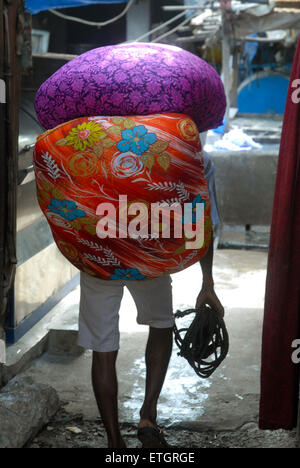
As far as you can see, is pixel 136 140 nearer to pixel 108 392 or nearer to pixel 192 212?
pixel 192 212

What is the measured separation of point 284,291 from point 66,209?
1041 millimetres

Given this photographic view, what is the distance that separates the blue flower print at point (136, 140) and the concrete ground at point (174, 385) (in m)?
1.55

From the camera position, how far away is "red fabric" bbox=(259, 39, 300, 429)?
2711 mm

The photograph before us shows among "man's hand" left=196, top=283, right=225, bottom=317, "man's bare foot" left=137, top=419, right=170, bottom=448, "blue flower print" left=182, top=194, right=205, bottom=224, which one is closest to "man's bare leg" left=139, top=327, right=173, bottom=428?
"man's bare foot" left=137, top=419, right=170, bottom=448

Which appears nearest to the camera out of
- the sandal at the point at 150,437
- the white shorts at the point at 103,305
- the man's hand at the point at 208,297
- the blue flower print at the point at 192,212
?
the blue flower print at the point at 192,212

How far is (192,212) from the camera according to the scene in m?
2.54

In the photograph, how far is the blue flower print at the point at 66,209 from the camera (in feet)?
8.20

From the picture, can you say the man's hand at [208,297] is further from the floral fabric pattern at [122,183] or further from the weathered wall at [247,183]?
the weathered wall at [247,183]

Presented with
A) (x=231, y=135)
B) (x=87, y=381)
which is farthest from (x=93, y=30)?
(x=87, y=381)

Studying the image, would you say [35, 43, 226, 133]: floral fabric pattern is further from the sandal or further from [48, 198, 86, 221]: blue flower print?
the sandal

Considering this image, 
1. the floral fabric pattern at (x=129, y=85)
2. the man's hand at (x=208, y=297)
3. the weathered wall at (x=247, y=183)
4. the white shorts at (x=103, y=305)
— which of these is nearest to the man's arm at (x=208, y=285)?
the man's hand at (x=208, y=297)

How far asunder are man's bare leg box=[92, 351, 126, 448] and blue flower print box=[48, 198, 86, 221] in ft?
2.28

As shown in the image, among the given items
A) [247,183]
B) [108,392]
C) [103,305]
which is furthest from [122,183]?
[247,183]
